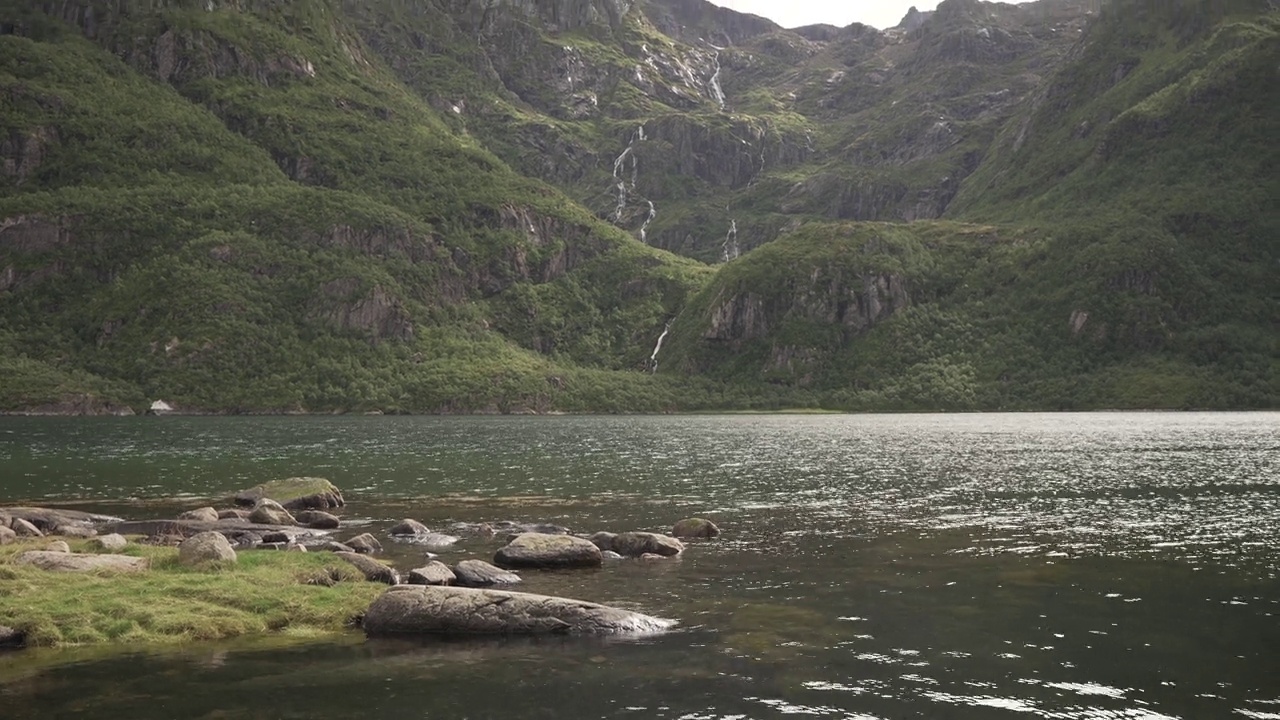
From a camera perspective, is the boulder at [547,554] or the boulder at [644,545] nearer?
the boulder at [547,554]

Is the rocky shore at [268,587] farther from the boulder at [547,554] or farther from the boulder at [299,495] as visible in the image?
the boulder at [299,495]

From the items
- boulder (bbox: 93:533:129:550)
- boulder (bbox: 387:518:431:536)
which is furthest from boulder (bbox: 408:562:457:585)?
boulder (bbox: 387:518:431:536)

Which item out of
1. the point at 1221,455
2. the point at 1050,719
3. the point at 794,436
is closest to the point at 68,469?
the point at 1050,719

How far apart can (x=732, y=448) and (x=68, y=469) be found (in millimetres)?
76117

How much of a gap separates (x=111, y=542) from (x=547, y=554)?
724 inches

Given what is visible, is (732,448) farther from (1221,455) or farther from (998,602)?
(998,602)

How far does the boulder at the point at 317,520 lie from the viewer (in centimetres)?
5275

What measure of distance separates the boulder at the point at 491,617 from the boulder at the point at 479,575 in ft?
18.4

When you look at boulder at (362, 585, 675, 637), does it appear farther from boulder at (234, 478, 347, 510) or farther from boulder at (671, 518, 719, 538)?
boulder at (234, 478, 347, 510)

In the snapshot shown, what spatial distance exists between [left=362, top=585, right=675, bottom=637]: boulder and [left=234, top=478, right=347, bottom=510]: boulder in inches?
1303

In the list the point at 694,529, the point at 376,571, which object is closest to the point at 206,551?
the point at 376,571

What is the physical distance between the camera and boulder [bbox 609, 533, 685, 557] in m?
43.4

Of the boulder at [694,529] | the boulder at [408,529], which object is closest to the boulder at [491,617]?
the boulder at [694,529]

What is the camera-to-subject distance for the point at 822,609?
31344mm
